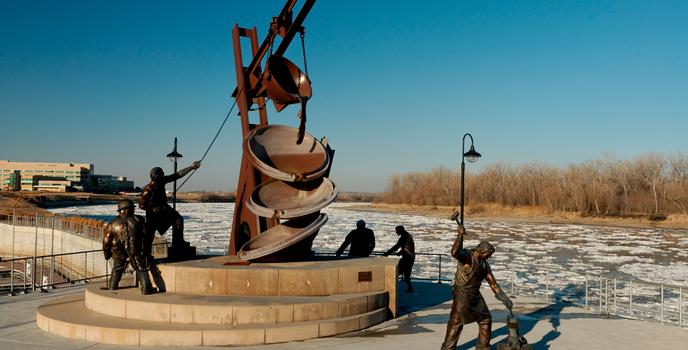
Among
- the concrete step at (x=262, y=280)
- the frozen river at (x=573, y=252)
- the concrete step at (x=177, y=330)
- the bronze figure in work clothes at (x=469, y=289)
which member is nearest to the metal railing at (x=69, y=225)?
the frozen river at (x=573, y=252)

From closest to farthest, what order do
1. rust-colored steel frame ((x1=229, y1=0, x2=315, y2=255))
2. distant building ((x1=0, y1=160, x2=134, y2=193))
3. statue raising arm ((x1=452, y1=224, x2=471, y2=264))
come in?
statue raising arm ((x1=452, y1=224, x2=471, y2=264))
rust-colored steel frame ((x1=229, y1=0, x2=315, y2=255))
distant building ((x1=0, y1=160, x2=134, y2=193))

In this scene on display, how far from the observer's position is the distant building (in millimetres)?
149000

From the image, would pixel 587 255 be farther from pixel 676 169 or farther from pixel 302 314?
pixel 676 169

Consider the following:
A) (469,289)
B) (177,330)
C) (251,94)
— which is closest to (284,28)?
(251,94)

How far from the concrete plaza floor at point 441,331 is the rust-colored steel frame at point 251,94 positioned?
382cm

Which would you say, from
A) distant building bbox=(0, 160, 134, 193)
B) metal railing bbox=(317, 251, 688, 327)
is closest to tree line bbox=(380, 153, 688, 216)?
metal railing bbox=(317, 251, 688, 327)

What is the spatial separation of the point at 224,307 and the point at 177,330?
33.2 inches

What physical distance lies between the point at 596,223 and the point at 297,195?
6519 centimetres

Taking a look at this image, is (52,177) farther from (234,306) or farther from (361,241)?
(234,306)

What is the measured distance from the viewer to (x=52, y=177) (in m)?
159

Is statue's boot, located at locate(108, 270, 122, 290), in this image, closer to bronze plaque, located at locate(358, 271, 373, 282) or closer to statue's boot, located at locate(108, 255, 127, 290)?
statue's boot, located at locate(108, 255, 127, 290)

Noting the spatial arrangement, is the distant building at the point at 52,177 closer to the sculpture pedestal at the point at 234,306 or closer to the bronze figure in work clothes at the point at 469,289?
the sculpture pedestal at the point at 234,306

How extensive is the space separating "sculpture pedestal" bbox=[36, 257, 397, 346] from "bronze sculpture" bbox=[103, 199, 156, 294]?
16.3 inches

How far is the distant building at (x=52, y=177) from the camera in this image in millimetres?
149000
